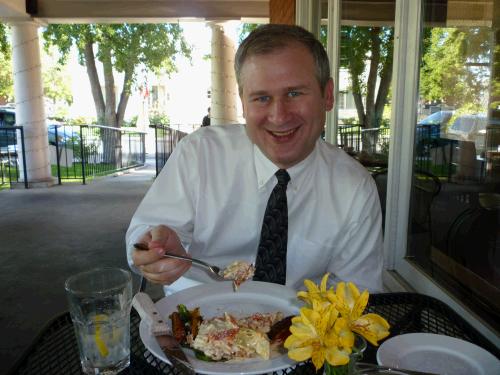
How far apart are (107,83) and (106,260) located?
40.2ft

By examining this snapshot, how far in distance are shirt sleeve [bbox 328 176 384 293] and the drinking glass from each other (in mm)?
832

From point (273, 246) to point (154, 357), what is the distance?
2.01 ft

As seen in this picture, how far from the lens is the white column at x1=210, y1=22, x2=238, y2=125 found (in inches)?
319

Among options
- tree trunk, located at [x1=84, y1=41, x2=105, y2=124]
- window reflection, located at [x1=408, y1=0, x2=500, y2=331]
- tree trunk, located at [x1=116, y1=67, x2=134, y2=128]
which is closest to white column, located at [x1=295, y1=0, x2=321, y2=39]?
window reflection, located at [x1=408, y1=0, x2=500, y2=331]

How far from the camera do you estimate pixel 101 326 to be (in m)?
0.97

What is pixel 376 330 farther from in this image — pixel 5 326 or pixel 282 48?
pixel 5 326

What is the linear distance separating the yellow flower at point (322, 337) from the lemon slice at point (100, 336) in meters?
0.49

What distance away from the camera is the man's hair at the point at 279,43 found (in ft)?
4.75

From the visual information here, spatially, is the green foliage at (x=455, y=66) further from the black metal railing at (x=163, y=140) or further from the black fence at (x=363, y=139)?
the black metal railing at (x=163, y=140)

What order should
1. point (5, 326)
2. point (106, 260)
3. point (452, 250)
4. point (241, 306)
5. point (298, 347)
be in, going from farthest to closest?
1. point (106, 260)
2. point (5, 326)
3. point (452, 250)
4. point (241, 306)
5. point (298, 347)

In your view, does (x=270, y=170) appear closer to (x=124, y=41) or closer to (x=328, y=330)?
(x=328, y=330)

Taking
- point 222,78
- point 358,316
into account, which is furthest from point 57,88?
point 358,316

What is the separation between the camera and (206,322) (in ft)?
3.45

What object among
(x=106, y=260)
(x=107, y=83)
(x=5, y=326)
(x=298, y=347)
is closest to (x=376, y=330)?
(x=298, y=347)
